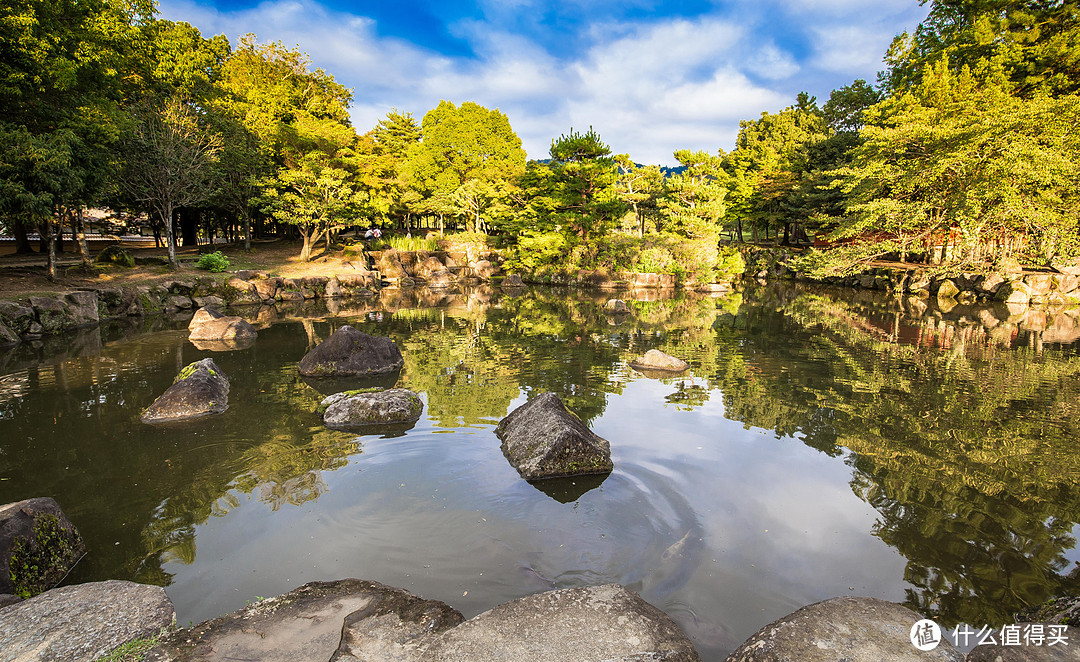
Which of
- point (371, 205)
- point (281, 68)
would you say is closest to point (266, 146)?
point (371, 205)

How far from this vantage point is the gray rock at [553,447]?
6.37 meters

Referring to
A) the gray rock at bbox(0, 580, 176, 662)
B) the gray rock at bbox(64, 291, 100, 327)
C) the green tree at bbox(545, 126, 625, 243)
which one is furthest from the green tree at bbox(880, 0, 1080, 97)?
the gray rock at bbox(64, 291, 100, 327)

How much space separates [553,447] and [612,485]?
828 mm

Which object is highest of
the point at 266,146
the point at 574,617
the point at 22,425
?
the point at 266,146

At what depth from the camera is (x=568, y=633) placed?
3398 mm

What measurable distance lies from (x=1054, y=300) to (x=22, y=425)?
33951 mm

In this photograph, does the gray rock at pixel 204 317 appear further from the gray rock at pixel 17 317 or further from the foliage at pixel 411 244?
the foliage at pixel 411 244

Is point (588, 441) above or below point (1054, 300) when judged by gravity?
below

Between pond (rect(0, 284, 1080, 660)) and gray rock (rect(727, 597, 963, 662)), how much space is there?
0.63 metres

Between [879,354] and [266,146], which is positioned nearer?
[879,354]

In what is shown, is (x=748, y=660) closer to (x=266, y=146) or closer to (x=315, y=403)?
(x=315, y=403)

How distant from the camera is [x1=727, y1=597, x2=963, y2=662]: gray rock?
10.0 ft

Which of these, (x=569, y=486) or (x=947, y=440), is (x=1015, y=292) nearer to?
(x=947, y=440)

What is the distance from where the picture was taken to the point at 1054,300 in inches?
901
